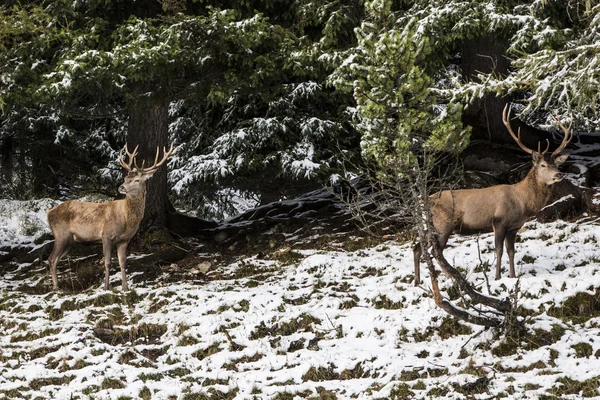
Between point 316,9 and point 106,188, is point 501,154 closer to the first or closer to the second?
point 316,9

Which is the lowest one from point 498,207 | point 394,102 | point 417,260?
point 417,260

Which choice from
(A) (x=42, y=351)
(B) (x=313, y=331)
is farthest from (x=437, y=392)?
(A) (x=42, y=351)

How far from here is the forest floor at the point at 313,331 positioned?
21.6 ft

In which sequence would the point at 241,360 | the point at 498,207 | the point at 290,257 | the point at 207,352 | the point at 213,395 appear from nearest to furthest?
the point at 213,395 → the point at 241,360 → the point at 207,352 → the point at 498,207 → the point at 290,257

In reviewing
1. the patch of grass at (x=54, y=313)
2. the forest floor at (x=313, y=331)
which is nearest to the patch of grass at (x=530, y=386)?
the forest floor at (x=313, y=331)

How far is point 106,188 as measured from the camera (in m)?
16.0

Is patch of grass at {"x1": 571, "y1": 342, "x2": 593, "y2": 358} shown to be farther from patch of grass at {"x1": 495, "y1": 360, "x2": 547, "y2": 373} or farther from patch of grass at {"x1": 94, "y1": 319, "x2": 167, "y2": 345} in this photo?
patch of grass at {"x1": 94, "y1": 319, "x2": 167, "y2": 345}

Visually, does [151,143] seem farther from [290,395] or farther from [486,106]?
[290,395]

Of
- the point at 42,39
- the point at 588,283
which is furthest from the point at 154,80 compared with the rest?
the point at 588,283

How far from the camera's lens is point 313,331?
7941 mm

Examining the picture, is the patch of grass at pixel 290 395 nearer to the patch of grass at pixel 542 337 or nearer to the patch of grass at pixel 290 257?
the patch of grass at pixel 542 337

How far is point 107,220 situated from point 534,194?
585 centimetres

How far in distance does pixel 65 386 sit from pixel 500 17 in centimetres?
744

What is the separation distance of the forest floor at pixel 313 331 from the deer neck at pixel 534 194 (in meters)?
0.75
